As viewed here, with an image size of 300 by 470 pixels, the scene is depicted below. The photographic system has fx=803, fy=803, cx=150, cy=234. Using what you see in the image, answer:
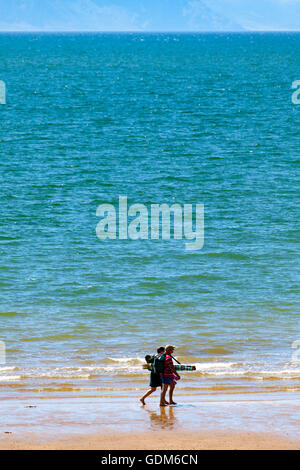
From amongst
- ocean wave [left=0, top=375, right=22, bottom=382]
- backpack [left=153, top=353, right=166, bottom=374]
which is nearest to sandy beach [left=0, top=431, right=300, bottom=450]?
backpack [left=153, top=353, right=166, bottom=374]

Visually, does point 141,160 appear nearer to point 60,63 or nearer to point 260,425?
point 260,425

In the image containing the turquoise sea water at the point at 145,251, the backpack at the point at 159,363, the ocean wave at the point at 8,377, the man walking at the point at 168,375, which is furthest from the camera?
the turquoise sea water at the point at 145,251

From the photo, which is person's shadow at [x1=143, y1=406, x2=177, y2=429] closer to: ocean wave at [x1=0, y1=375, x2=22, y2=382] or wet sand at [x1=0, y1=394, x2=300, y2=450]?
wet sand at [x1=0, y1=394, x2=300, y2=450]

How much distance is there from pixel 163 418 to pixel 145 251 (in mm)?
20398

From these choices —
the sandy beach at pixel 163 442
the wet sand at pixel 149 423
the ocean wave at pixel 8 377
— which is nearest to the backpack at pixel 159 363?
the wet sand at pixel 149 423

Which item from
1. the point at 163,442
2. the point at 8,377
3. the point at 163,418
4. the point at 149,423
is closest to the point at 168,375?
the point at 163,418

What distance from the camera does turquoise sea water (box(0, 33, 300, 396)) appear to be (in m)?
24.6

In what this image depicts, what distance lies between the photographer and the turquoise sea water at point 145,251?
24.6 meters

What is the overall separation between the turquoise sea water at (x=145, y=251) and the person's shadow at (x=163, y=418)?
2.77 m

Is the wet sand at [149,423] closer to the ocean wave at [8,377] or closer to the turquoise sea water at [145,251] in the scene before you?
the turquoise sea water at [145,251]

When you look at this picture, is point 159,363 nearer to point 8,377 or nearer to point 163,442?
point 163,442

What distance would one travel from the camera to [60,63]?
475 ft

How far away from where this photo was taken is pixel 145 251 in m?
38.3

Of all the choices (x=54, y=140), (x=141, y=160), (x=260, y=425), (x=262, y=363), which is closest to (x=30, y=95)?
(x=54, y=140)
